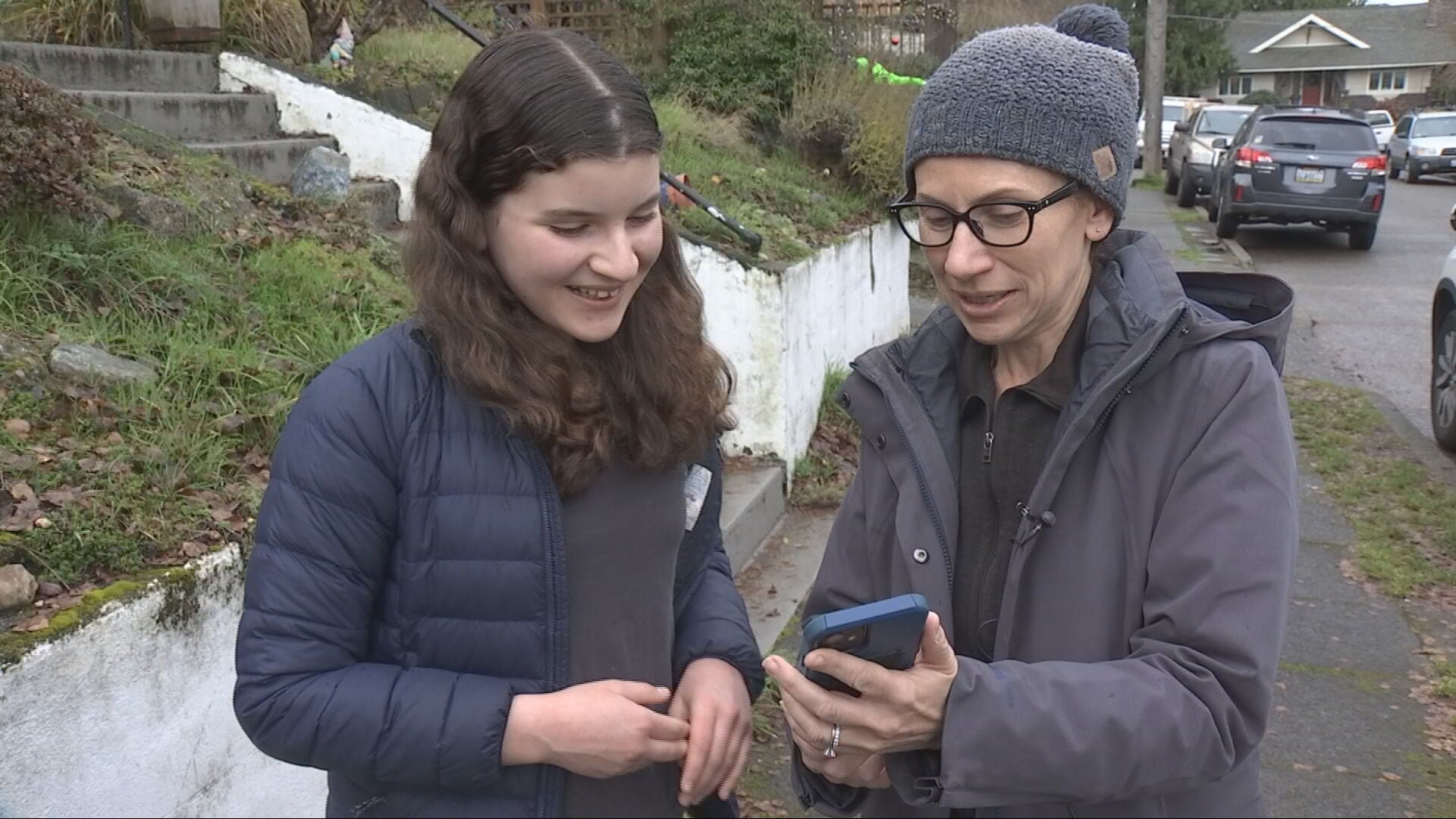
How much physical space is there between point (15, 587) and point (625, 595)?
1445mm

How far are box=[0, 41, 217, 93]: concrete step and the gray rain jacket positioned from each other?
510 centimetres

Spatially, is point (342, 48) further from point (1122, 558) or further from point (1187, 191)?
point (1187, 191)

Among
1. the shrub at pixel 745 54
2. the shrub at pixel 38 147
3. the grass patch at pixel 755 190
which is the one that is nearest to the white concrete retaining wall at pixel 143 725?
the shrub at pixel 38 147

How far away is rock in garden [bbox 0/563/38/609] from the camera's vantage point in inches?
91.0

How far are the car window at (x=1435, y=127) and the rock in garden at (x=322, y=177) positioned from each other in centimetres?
2792

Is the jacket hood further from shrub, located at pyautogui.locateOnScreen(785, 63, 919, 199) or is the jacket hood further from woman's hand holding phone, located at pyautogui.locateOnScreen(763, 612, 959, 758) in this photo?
shrub, located at pyautogui.locateOnScreen(785, 63, 919, 199)

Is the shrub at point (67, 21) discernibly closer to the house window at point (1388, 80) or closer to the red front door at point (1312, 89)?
the house window at point (1388, 80)

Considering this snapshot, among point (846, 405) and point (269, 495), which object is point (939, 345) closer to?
point (846, 405)

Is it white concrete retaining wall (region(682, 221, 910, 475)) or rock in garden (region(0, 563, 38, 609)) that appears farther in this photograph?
white concrete retaining wall (region(682, 221, 910, 475))

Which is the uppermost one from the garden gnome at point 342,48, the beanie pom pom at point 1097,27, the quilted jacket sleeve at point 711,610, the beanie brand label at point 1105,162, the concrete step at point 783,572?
the garden gnome at point 342,48

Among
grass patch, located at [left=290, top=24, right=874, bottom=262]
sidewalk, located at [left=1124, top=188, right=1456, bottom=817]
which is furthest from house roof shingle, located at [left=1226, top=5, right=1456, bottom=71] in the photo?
sidewalk, located at [left=1124, top=188, right=1456, bottom=817]

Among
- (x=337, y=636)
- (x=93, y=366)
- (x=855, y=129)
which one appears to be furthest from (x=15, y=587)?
(x=855, y=129)

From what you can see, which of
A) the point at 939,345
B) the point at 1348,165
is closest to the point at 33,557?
the point at 939,345

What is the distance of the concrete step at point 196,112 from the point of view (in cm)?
553
